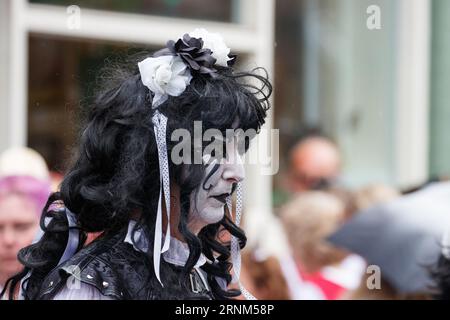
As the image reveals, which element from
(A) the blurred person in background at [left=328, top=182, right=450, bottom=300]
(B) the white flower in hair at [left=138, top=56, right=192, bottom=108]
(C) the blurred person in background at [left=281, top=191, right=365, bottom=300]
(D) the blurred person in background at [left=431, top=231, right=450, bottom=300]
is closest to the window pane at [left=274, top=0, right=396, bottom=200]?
(C) the blurred person in background at [left=281, top=191, right=365, bottom=300]

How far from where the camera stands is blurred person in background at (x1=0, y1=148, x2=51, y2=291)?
3.38m

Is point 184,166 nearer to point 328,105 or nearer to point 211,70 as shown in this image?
point 211,70

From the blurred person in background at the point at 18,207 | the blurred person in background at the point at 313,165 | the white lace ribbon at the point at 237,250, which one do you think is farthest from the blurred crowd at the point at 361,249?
the white lace ribbon at the point at 237,250

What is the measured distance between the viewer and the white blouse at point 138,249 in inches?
76.8

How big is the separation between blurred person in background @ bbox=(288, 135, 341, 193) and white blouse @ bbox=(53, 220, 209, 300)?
3.31 metres

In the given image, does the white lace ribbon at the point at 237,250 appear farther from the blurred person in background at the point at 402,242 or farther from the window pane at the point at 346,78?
the window pane at the point at 346,78

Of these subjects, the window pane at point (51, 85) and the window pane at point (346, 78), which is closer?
the window pane at point (51, 85)

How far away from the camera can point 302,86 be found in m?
6.38

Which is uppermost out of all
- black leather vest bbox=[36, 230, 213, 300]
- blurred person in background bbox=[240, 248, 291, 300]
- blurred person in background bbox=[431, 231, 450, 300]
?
black leather vest bbox=[36, 230, 213, 300]

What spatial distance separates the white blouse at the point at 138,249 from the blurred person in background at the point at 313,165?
331 centimetres

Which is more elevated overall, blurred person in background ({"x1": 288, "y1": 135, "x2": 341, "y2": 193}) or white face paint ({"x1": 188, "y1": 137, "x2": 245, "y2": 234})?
white face paint ({"x1": 188, "y1": 137, "x2": 245, "y2": 234})

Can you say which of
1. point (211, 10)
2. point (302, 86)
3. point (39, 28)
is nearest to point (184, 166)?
point (39, 28)

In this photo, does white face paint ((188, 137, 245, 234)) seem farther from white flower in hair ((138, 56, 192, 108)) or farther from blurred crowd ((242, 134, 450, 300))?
blurred crowd ((242, 134, 450, 300))
